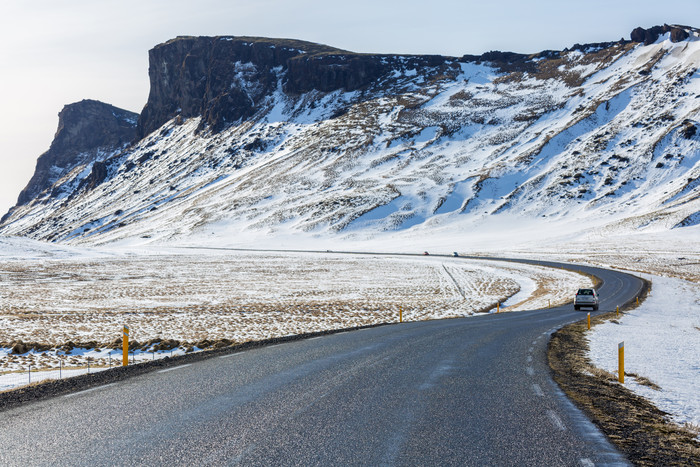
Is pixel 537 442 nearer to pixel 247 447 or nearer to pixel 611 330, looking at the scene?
pixel 247 447

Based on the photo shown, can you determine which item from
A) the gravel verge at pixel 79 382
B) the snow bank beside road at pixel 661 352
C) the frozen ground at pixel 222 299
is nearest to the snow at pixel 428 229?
the snow bank beside road at pixel 661 352

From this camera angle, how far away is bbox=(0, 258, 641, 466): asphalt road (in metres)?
6.82

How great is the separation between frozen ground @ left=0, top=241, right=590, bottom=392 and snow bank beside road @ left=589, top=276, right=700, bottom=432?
992 centimetres

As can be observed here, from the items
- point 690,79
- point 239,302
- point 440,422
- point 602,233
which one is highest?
point 690,79

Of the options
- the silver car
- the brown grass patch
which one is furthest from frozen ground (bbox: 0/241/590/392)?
the brown grass patch

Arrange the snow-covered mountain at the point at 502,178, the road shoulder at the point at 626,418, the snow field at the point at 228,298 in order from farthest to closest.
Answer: the snow-covered mountain at the point at 502,178, the snow field at the point at 228,298, the road shoulder at the point at 626,418

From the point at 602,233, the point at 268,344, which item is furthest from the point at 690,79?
the point at 268,344

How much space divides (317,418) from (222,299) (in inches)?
1264

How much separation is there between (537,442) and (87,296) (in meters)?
40.1

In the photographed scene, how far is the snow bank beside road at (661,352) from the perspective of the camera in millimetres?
10547

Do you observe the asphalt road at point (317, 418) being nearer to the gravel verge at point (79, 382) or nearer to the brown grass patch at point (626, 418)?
the brown grass patch at point (626, 418)

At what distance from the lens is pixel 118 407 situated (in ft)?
30.0

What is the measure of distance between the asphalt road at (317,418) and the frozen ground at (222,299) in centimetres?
548

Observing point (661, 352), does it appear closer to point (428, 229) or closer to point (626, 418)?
point (626, 418)
